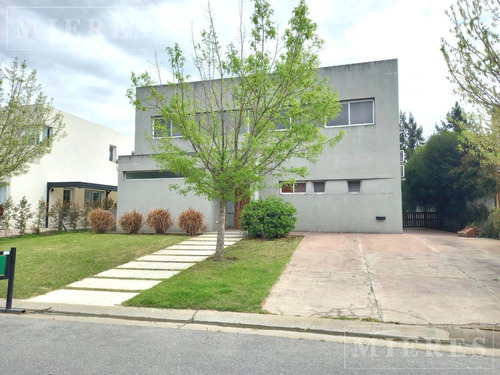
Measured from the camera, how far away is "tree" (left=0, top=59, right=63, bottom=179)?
34.1 feet

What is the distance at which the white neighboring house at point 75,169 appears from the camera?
64.9 ft

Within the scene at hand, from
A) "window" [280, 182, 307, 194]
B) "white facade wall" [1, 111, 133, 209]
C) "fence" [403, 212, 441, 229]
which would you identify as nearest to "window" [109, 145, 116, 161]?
"white facade wall" [1, 111, 133, 209]

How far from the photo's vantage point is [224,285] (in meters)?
6.59

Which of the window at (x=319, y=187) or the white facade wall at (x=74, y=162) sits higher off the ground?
the white facade wall at (x=74, y=162)

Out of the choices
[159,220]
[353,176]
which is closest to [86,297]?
[159,220]

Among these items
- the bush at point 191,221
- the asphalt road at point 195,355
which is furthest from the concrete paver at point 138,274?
the bush at point 191,221

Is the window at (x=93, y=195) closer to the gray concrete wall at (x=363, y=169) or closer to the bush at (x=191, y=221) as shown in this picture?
the bush at (x=191, y=221)

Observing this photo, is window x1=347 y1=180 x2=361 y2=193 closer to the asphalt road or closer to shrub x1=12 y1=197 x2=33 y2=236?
the asphalt road

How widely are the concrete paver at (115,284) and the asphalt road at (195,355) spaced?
2.21m

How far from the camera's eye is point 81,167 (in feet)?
78.3

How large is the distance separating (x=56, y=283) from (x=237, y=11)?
7.49 m

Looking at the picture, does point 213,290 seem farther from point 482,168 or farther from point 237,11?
point 482,168

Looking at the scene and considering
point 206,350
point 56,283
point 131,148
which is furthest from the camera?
point 131,148

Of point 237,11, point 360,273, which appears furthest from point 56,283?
point 237,11
